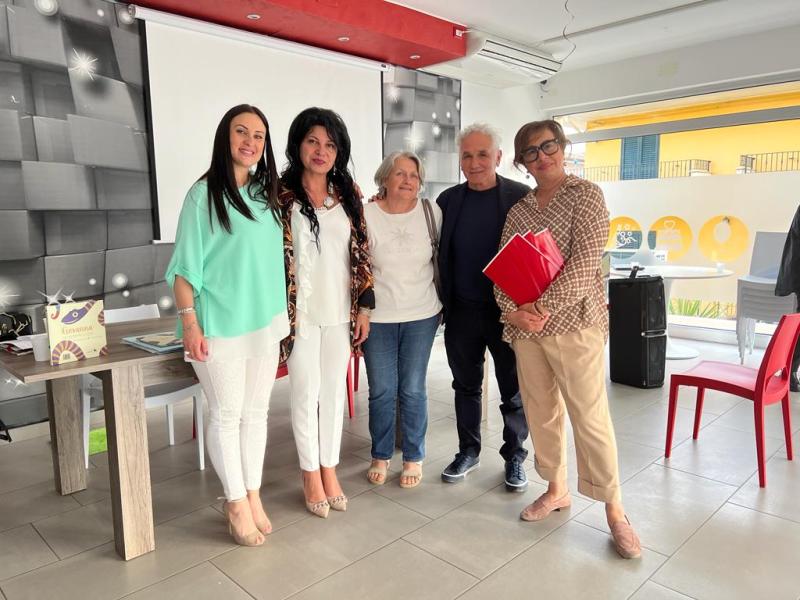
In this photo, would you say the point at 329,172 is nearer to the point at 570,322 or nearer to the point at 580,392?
Result: the point at 570,322

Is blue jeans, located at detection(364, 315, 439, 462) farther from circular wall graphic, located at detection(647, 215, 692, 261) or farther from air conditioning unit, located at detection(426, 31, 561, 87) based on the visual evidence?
circular wall graphic, located at detection(647, 215, 692, 261)

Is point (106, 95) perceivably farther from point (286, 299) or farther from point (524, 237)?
point (524, 237)

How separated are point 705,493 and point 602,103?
4.65 metres

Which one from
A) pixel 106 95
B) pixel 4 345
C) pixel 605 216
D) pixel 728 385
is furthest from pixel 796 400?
pixel 106 95

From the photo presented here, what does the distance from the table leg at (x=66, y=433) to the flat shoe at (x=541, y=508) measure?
1.93 meters

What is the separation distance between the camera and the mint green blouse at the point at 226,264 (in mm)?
1943

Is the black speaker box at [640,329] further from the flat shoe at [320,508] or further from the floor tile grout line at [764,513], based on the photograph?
the flat shoe at [320,508]

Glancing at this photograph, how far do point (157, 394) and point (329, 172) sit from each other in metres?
1.36

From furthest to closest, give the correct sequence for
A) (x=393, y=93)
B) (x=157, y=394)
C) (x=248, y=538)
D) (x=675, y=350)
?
1. (x=675, y=350)
2. (x=393, y=93)
3. (x=157, y=394)
4. (x=248, y=538)

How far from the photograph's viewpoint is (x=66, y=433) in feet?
8.59

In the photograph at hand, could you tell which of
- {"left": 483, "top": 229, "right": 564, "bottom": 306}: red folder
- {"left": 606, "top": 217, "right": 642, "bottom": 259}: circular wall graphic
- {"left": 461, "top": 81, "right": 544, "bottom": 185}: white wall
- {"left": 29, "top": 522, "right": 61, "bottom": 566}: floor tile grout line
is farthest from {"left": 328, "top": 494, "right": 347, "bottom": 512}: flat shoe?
{"left": 606, "top": 217, "right": 642, "bottom": 259}: circular wall graphic

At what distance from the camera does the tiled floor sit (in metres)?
1.96

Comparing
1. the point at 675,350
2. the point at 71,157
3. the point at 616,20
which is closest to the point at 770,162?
the point at 675,350

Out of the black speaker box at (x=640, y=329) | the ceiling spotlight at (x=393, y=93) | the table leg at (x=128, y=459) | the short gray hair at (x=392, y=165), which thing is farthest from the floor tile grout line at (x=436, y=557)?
the ceiling spotlight at (x=393, y=93)
